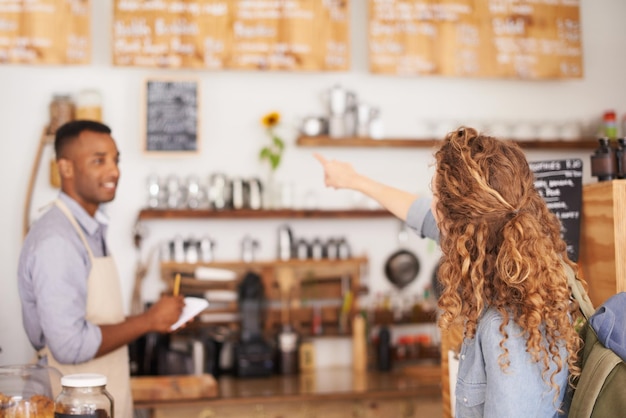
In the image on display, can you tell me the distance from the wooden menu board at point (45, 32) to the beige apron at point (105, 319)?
1.66 meters

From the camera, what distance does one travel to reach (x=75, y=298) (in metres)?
2.56

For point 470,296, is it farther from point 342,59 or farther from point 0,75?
point 0,75

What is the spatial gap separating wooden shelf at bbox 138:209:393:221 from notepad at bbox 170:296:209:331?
1468 mm

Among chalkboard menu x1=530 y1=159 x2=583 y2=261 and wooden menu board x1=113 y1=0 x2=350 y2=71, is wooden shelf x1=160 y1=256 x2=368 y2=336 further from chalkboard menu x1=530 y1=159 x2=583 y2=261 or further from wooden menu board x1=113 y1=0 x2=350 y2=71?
chalkboard menu x1=530 y1=159 x2=583 y2=261

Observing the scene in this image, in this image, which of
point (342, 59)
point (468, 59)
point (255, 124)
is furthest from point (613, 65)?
point (255, 124)

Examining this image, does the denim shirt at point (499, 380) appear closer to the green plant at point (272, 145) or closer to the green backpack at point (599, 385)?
the green backpack at point (599, 385)

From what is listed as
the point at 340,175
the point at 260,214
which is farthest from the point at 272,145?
the point at 340,175

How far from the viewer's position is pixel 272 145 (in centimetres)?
452

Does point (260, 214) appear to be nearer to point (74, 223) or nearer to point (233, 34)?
point (233, 34)

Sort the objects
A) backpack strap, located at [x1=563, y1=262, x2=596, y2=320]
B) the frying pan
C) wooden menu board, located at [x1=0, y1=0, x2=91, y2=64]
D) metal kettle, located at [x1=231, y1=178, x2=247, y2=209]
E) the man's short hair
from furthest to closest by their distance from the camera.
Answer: the frying pan → metal kettle, located at [x1=231, y1=178, x2=247, y2=209] → wooden menu board, located at [x1=0, y1=0, x2=91, y2=64] → the man's short hair → backpack strap, located at [x1=563, y1=262, x2=596, y2=320]

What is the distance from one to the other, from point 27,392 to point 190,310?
2.78ft

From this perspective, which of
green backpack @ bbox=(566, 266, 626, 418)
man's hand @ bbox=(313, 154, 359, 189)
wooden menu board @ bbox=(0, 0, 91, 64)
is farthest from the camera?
wooden menu board @ bbox=(0, 0, 91, 64)

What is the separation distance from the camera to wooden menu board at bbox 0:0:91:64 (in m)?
4.12

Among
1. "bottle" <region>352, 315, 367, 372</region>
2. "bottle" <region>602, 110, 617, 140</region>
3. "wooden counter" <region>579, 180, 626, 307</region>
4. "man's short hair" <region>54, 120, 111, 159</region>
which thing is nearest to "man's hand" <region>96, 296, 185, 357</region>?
"man's short hair" <region>54, 120, 111, 159</region>
